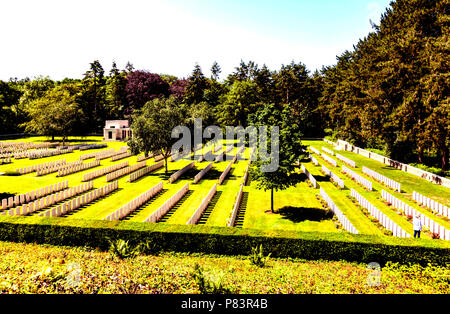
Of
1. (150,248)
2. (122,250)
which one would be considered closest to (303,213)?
(150,248)


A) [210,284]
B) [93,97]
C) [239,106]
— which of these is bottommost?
[210,284]

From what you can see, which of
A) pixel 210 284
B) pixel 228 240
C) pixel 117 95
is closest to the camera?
pixel 210 284

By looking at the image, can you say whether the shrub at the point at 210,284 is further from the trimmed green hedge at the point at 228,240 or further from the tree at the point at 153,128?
the tree at the point at 153,128

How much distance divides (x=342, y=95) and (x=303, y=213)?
179 ft

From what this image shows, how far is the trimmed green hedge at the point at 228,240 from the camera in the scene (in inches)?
637

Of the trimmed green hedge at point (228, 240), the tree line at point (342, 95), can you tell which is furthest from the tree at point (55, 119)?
the trimmed green hedge at point (228, 240)

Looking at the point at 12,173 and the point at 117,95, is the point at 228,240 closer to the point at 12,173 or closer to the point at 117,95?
the point at 12,173

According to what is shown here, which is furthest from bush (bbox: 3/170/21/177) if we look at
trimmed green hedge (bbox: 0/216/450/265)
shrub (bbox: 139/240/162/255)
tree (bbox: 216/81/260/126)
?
tree (bbox: 216/81/260/126)

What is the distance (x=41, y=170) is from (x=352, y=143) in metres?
66.0

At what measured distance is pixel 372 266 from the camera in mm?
16078

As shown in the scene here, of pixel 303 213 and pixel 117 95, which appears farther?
pixel 117 95

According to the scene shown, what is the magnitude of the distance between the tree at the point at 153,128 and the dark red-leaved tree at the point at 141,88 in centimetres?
5480

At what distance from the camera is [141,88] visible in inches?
3661
